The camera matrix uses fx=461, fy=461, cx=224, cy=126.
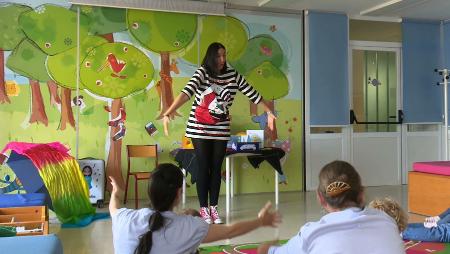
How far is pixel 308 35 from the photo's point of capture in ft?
20.5

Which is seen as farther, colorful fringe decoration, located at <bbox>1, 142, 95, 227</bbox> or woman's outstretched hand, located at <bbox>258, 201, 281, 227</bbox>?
colorful fringe decoration, located at <bbox>1, 142, 95, 227</bbox>

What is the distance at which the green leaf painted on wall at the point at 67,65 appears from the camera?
524 cm

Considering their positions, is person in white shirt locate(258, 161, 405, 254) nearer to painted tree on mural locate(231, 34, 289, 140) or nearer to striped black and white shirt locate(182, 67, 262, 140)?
striped black and white shirt locate(182, 67, 262, 140)

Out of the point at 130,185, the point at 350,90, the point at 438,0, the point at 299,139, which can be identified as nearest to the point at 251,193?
the point at 299,139

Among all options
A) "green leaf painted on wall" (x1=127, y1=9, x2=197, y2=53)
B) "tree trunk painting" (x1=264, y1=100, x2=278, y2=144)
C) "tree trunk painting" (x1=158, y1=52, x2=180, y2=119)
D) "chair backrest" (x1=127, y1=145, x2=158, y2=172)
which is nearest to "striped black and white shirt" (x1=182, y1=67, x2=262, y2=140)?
"chair backrest" (x1=127, y1=145, x2=158, y2=172)

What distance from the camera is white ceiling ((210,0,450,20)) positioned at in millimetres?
5828

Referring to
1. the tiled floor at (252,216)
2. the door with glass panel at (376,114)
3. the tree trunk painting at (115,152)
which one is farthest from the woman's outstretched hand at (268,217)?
the door with glass panel at (376,114)

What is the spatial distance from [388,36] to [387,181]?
2140 millimetres

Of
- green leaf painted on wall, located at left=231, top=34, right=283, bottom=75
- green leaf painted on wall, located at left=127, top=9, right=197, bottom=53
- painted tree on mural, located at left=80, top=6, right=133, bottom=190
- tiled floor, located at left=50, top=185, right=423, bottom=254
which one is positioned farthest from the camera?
green leaf painted on wall, located at left=231, top=34, right=283, bottom=75

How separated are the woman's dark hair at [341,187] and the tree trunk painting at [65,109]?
14.3 ft

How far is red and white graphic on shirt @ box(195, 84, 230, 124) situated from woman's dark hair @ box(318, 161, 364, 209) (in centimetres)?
242

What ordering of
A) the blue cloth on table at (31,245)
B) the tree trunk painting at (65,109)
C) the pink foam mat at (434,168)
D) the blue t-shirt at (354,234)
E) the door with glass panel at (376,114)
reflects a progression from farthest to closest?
the door with glass panel at (376,114)
the tree trunk painting at (65,109)
the pink foam mat at (434,168)
the blue cloth on table at (31,245)
the blue t-shirt at (354,234)

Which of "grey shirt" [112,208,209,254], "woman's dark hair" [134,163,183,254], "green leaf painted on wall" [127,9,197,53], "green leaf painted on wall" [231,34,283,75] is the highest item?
"green leaf painted on wall" [127,9,197,53]

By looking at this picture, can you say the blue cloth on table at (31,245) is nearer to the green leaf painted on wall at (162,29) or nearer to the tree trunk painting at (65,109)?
the tree trunk painting at (65,109)
